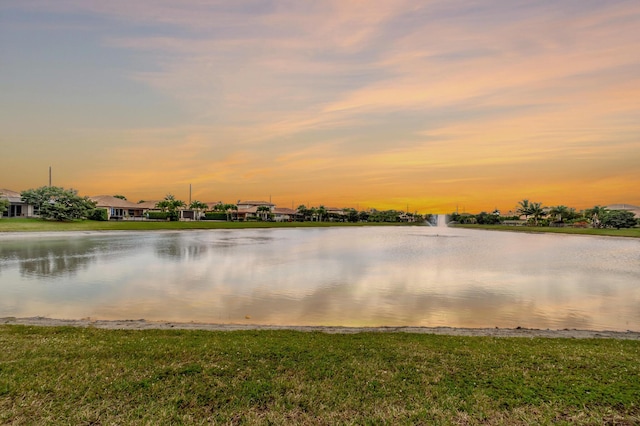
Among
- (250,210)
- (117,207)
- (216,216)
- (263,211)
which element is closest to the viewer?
(117,207)

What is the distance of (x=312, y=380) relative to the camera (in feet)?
17.8

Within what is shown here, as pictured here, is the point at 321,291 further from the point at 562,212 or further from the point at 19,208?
the point at 562,212

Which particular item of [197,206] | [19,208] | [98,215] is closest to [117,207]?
[197,206]

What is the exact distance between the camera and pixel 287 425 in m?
4.43

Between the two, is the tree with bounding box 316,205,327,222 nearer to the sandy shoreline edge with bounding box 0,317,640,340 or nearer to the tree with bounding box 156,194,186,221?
the tree with bounding box 156,194,186,221

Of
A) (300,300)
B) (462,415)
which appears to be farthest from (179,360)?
(300,300)

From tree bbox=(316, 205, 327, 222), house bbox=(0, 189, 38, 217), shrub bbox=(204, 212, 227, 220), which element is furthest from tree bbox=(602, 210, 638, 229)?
house bbox=(0, 189, 38, 217)

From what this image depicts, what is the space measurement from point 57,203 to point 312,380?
259 ft

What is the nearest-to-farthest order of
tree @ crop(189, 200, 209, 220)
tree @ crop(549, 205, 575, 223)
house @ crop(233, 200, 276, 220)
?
tree @ crop(549, 205, 575, 223), tree @ crop(189, 200, 209, 220), house @ crop(233, 200, 276, 220)

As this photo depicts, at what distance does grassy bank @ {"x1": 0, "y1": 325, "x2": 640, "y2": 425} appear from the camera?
15.2 ft

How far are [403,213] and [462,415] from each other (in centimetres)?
19741

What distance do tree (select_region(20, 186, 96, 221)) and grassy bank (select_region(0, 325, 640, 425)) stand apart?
72.8 meters

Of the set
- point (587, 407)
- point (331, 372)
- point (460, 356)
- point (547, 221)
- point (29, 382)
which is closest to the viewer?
point (587, 407)

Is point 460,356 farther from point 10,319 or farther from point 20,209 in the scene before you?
point 20,209
